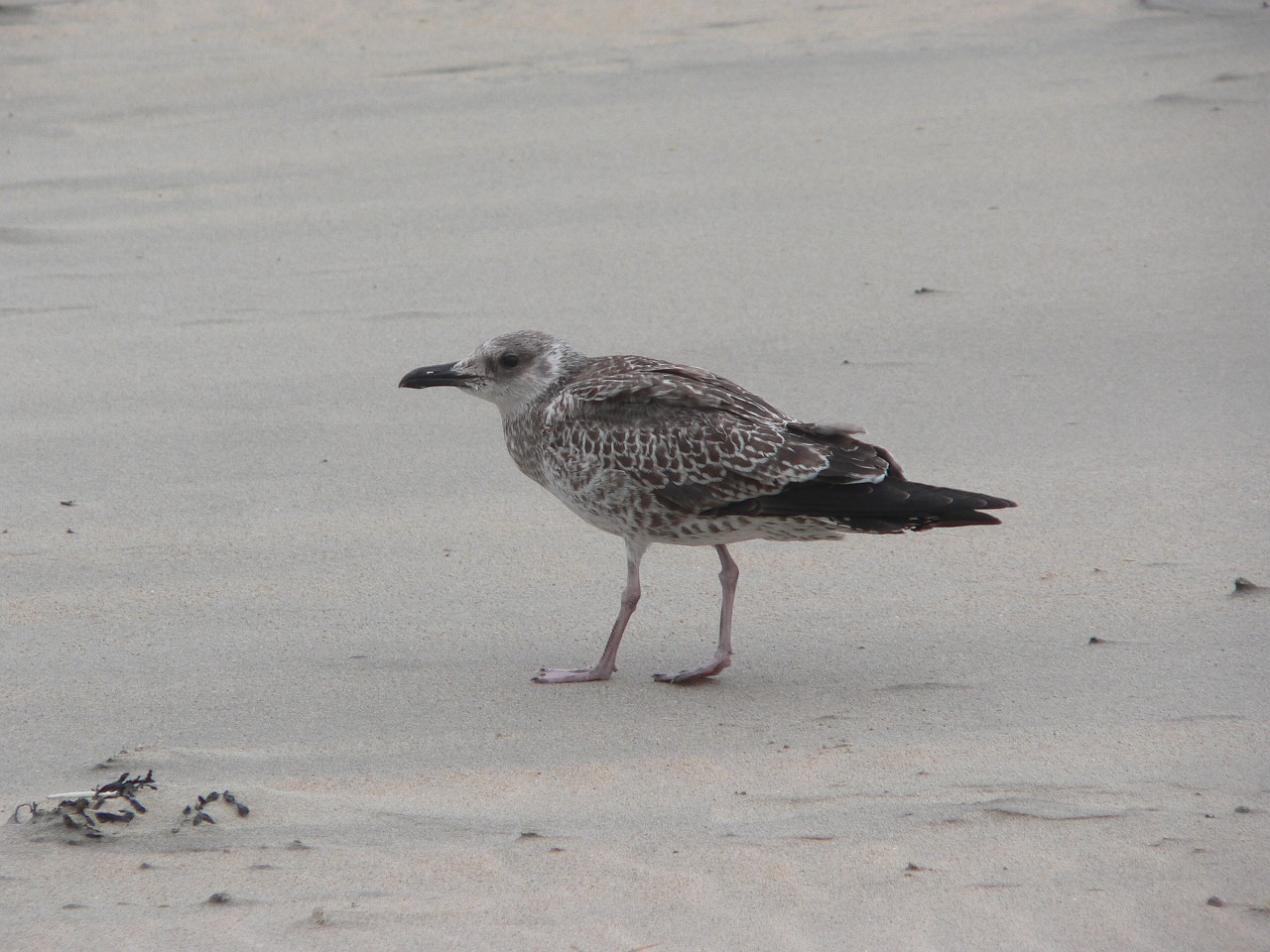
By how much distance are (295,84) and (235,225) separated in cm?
270

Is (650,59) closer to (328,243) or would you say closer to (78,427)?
(328,243)

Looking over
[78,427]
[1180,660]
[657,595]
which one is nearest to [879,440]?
[657,595]

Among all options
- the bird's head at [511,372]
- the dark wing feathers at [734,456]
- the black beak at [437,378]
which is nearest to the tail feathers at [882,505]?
the dark wing feathers at [734,456]

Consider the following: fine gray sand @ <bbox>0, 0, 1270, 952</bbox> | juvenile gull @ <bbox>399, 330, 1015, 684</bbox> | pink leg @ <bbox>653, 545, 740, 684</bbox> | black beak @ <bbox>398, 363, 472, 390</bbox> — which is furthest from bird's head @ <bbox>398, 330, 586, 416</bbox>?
pink leg @ <bbox>653, 545, 740, 684</bbox>

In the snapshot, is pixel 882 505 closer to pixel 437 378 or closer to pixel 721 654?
pixel 721 654

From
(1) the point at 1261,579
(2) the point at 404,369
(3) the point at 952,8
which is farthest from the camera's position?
(3) the point at 952,8

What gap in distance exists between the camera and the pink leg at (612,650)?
493 centimetres

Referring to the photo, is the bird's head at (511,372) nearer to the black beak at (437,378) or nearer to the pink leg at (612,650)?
the black beak at (437,378)

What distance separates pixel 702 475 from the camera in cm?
495

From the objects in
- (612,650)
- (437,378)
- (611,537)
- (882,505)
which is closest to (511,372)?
(437,378)

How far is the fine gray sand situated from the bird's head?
0.66m

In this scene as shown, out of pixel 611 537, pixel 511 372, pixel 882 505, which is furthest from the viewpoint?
pixel 611 537

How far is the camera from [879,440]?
673 cm

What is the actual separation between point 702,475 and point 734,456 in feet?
0.38
